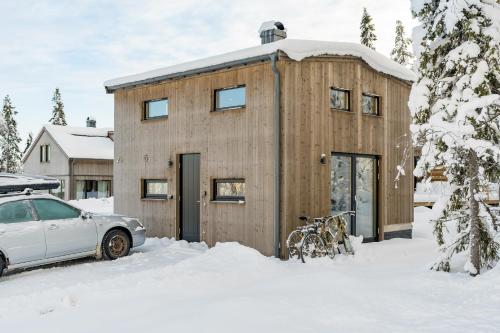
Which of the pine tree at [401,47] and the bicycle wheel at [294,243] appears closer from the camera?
the bicycle wheel at [294,243]

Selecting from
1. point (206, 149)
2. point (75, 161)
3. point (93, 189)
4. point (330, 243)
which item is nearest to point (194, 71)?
point (206, 149)

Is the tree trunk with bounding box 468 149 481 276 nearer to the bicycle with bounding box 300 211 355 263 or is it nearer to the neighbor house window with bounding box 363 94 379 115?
the bicycle with bounding box 300 211 355 263

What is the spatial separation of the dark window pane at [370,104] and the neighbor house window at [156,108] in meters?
5.72

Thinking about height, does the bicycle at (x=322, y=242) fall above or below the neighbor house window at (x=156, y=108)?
below

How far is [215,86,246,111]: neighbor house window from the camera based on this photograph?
12.0m

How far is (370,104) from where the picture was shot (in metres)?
13.3

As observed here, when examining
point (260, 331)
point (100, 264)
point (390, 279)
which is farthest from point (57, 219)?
point (390, 279)

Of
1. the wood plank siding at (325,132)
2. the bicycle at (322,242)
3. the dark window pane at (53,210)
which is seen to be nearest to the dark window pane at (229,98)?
the wood plank siding at (325,132)

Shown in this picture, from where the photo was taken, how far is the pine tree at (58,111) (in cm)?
5859

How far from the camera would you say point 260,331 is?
5770 millimetres

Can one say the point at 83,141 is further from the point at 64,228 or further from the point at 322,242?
the point at 322,242

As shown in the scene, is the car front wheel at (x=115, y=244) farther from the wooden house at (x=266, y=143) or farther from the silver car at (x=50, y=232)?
the wooden house at (x=266, y=143)

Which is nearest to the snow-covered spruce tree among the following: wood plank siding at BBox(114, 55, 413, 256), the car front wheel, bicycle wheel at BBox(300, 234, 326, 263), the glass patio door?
bicycle wheel at BBox(300, 234, 326, 263)

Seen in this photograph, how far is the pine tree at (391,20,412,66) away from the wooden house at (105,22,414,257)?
33290mm
